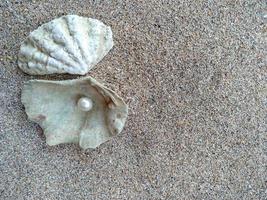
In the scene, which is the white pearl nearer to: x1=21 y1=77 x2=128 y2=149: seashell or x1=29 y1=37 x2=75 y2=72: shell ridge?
x1=21 y1=77 x2=128 y2=149: seashell

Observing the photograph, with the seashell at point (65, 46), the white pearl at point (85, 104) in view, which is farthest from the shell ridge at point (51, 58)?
the white pearl at point (85, 104)

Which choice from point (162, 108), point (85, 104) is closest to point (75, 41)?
point (85, 104)

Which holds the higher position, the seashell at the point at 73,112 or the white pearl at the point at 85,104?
the white pearl at the point at 85,104

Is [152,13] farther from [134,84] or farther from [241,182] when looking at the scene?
[241,182]

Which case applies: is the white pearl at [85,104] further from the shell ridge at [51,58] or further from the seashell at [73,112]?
the shell ridge at [51,58]

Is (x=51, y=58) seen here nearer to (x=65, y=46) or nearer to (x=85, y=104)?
(x=65, y=46)

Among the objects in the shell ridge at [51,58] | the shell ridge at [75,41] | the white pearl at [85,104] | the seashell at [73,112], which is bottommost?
the seashell at [73,112]

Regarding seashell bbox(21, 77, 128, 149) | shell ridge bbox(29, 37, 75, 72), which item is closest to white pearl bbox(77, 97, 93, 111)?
seashell bbox(21, 77, 128, 149)

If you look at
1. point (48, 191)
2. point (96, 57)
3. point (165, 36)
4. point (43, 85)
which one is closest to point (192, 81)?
point (165, 36)
